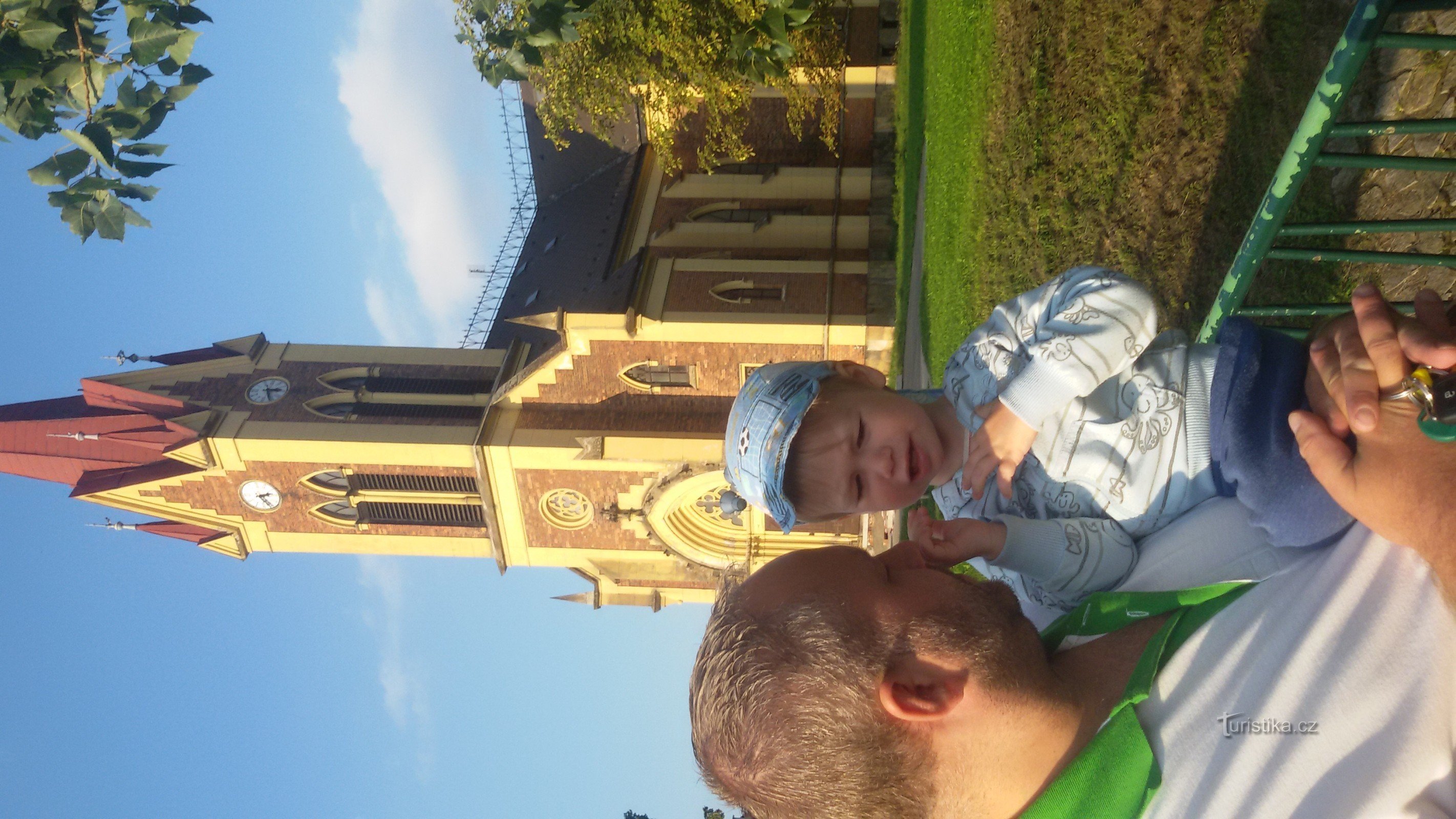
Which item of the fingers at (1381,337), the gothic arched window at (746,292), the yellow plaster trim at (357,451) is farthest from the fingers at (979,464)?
the yellow plaster trim at (357,451)

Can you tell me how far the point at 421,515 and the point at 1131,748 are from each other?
1726 centimetres

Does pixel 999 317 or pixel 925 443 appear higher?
pixel 999 317

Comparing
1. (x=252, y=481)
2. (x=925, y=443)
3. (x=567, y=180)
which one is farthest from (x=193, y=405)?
(x=925, y=443)

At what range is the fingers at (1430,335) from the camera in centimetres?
205

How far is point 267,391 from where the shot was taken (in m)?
17.6

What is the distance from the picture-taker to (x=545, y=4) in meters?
6.29

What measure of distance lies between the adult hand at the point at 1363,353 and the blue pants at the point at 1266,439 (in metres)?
0.22

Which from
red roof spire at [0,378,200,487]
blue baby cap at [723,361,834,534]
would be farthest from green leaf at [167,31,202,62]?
red roof spire at [0,378,200,487]

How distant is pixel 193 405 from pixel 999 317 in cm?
1763

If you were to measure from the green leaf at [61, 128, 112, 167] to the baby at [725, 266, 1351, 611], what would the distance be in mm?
3312

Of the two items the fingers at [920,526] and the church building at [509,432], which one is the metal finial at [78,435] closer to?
the church building at [509,432]

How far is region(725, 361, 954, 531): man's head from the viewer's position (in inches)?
151

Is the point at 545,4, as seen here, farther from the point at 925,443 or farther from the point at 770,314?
the point at 770,314

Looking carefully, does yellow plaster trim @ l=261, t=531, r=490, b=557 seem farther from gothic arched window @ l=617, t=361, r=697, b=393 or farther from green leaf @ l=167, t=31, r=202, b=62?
green leaf @ l=167, t=31, r=202, b=62
